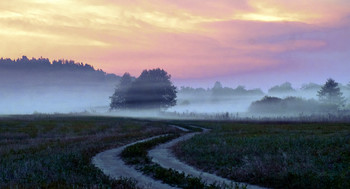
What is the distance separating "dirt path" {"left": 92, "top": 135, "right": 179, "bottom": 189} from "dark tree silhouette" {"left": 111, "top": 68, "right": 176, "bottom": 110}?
101443 millimetres

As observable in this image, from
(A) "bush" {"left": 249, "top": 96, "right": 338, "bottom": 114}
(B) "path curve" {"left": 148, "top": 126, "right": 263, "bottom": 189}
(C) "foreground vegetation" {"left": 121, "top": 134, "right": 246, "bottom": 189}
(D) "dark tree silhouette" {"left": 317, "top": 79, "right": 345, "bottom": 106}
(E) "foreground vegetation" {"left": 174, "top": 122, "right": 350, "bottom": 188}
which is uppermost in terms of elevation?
(D) "dark tree silhouette" {"left": 317, "top": 79, "right": 345, "bottom": 106}

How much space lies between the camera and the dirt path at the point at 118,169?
1702 centimetres

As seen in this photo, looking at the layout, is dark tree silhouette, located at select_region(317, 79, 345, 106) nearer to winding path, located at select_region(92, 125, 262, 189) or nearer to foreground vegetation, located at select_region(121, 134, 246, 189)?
winding path, located at select_region(92, 125, 262, 189)

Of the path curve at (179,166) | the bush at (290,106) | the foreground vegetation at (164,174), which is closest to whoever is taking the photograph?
the foreground vegetation at (164,174)

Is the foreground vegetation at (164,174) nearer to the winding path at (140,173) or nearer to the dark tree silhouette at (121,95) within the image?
the winding path at (140,173)

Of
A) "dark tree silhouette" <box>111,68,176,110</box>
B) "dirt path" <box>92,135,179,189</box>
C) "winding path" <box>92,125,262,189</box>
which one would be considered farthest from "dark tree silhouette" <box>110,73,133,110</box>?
"dirt path" <box>92,135,179,189</box>

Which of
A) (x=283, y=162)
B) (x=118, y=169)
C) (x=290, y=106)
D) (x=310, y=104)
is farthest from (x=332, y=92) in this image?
(x=118, y=169)

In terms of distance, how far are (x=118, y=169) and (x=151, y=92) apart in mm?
109631

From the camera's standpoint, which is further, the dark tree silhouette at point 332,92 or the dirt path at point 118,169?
the dark tree silhouette at point 332,92

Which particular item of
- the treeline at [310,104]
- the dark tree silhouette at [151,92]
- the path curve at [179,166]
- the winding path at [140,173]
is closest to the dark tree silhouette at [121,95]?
the dark tree silhouette at [151,92]

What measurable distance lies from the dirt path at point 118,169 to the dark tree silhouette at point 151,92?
101443 millimetres

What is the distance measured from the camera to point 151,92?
13075 cm

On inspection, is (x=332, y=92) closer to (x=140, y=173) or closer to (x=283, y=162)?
(x=283, y=162)

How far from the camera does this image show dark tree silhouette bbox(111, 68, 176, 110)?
13075 cm
